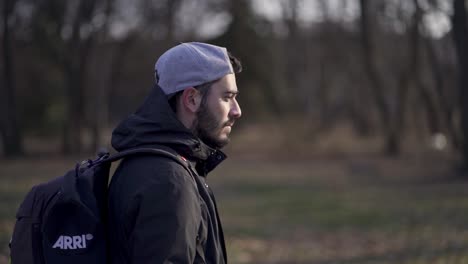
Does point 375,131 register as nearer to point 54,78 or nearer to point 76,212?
point 54,78

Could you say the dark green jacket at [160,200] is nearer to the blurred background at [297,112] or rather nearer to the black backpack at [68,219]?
the black backpack at [68,219]

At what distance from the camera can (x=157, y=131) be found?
2465 millimetres

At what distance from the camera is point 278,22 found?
4009cm

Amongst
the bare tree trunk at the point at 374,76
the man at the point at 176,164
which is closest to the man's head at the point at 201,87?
the man at the point at 176,164

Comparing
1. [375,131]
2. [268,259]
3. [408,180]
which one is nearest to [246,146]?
[375,131]

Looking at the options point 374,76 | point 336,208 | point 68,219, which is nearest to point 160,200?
point 68,219

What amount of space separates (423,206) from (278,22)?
2743 centimetres

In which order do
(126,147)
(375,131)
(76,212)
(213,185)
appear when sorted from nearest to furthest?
(76,212)
(126,147)
(213,185)
(375,131)

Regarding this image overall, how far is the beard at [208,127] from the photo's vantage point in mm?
2553

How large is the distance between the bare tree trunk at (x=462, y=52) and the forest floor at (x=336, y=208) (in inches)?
53.6

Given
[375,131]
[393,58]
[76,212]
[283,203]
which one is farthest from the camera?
[375,131]

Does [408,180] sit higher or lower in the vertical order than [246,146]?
higher

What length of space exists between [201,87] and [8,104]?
2892cm

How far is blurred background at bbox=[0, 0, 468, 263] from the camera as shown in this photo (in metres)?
12.0
